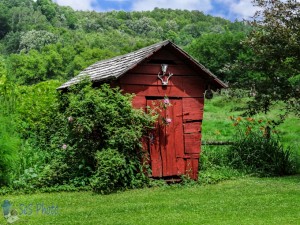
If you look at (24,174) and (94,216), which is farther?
(24,174)

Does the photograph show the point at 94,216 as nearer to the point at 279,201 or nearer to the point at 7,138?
the point at 7,138

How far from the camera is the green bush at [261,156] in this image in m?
13.4

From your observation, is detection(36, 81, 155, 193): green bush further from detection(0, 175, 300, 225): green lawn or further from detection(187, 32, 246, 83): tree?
detection(187, 32, 246, 83): tree

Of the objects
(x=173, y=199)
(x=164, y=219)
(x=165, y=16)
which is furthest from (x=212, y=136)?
(x=165, y=16)

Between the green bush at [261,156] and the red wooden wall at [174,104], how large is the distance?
214cm

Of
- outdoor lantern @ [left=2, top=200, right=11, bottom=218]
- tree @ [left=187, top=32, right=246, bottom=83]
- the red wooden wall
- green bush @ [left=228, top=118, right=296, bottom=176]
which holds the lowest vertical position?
outdoor lantern @ [left=2, top=200, right=11, bottom=218]

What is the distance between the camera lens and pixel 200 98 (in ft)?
40.8

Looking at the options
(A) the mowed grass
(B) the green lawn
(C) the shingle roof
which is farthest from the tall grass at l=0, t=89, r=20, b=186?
(A) the mowed grass

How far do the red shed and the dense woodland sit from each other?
67cm

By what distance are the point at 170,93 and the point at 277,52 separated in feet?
10.7

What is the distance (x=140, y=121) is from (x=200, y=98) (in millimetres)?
2097

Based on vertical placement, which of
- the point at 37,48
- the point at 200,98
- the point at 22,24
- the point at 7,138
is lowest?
the point at 7,138

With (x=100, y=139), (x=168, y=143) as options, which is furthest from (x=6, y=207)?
(x=168, y=143)

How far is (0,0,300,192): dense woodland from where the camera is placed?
11.9 m
